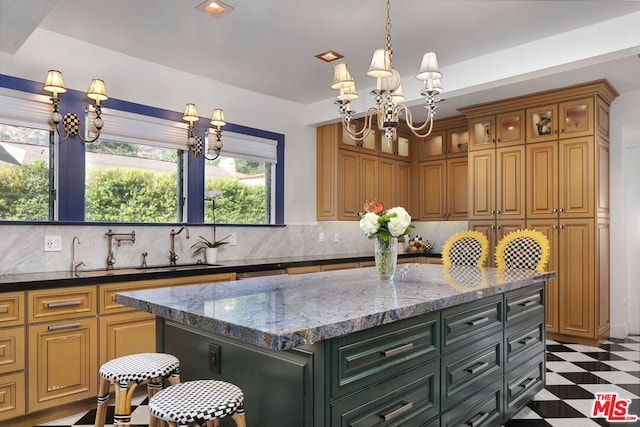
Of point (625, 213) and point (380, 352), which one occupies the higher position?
point (625, 213)

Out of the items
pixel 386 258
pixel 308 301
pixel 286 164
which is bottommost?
pixel 308 301

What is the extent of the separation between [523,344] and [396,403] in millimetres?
1465

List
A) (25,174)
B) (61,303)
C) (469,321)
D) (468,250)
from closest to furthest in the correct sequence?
(469,321) < (61,303) < (25,174) < (468,250)

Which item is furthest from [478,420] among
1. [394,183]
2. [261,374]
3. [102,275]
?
[394,183]

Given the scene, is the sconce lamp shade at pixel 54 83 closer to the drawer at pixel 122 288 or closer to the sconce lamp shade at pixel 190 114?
the sconce lamp shade at pixel 190 114

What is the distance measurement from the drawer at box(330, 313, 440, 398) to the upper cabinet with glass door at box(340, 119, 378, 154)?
11.6 ft

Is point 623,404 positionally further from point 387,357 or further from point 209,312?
point 209,312

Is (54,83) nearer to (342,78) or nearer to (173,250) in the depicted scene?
(173,250)

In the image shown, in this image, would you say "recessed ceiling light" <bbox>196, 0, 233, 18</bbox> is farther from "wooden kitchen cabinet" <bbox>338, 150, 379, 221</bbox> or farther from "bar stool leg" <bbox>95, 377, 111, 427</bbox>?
"wooden kitchen cabinet" <bbox>338, 150, 379, 221</bbox>

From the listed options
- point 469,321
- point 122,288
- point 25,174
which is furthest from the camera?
point 25,174

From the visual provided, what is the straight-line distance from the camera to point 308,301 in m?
1.90

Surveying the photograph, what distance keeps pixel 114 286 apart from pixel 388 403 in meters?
2.12

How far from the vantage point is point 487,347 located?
97.4 inches

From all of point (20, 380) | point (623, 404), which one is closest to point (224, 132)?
point (20, 380)
